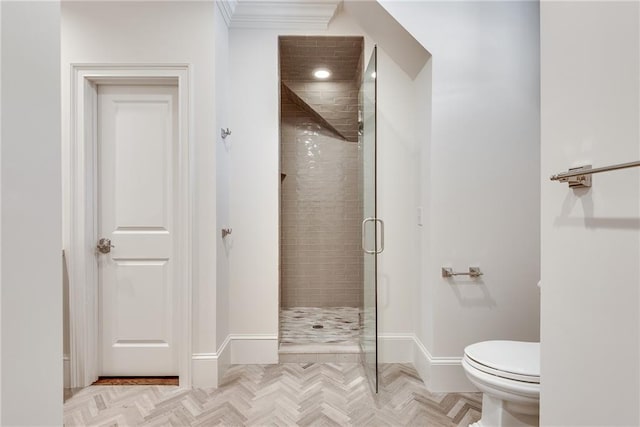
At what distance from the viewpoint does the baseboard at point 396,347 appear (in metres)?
2.78

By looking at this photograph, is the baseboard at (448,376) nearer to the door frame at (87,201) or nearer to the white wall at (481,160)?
the white wall at (481,160)

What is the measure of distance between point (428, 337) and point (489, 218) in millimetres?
867

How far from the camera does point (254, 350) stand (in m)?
2.76

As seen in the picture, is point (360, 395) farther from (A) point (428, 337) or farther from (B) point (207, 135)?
(B) point (207, 135)

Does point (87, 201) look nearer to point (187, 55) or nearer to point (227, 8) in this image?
point (187, 55)

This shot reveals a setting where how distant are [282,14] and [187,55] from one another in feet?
2.72

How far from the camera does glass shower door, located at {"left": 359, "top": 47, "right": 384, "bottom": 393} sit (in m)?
2.20

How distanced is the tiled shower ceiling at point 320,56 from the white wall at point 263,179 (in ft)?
0.80

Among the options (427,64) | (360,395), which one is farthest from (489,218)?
(360,395)

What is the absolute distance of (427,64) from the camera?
2.43m
